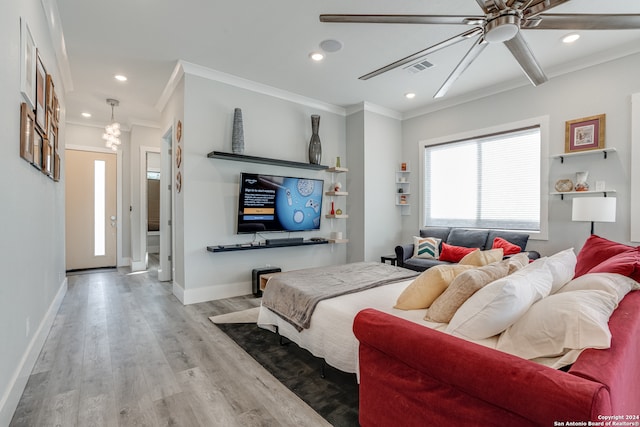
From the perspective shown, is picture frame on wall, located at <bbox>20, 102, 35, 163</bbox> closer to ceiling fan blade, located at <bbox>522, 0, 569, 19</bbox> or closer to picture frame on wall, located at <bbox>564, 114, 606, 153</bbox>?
ceiling fan blade, located at <bbox>522, 0, 569, 19</bbox>

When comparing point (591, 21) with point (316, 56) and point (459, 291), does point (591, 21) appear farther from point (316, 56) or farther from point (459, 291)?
point (316, 56)

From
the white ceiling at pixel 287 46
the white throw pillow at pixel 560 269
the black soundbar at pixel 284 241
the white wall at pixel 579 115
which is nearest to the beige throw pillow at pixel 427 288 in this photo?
the white throw pillow at pixel 560 269

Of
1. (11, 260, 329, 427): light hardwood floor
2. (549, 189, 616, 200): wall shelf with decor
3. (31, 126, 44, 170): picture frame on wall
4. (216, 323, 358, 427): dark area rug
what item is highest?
(31, 126, 44, 170): picture frame on wall

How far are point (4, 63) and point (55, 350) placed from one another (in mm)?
2222

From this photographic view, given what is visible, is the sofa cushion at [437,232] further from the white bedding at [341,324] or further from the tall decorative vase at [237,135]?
the tall decorative vase at [237,135]

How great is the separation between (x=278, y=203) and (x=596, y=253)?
3.50 m

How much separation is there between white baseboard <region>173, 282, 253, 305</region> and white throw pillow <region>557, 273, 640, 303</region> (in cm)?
369

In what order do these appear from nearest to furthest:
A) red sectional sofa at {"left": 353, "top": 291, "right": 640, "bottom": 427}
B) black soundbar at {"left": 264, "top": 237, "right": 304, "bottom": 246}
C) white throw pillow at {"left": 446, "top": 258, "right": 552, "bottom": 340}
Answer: red sectional sofa at {"left": 353, "top": 291, "right": 640, "bottom": 427} → white throw pillow at {"left": 446, "top": 258, "right": 552, "bottom": 340} → black soundbar at {"left": 264, "top": 237, "right": 304, "bottom": 246}

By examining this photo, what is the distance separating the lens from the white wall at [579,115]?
11.2 ft

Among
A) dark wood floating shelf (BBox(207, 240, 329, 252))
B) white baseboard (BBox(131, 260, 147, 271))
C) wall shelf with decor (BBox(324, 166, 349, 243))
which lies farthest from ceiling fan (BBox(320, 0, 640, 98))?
white baseboard (BBox(131, 260, 147, 271))

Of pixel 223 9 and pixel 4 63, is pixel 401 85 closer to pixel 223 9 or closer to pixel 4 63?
pixel 223 9

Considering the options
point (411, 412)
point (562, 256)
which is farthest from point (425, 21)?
point (411, 412)

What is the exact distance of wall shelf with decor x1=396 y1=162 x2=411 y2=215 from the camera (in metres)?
5.62

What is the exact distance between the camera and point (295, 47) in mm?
3436
